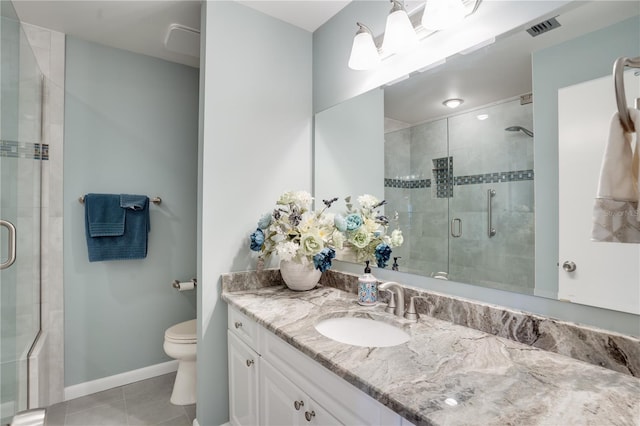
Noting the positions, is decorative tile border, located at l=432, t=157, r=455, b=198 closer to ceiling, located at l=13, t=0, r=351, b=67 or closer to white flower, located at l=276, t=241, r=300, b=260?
white flower, located at l=276, t=241, r=300, b=260

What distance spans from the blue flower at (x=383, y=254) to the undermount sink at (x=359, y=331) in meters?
0.28

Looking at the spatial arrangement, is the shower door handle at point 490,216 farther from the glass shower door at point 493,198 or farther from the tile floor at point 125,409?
the tile floor at point 125,409

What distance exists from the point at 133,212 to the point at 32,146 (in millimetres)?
676

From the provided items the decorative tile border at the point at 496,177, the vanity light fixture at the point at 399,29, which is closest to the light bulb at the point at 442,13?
the vanity light fixture at the point at 399,29

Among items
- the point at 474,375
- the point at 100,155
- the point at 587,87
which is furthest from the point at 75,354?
the point at 587,87

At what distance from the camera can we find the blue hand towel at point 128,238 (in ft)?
7.21

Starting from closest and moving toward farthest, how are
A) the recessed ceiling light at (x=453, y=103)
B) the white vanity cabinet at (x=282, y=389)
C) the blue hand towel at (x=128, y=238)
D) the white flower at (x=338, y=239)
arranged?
1. the white vanity cabinet at (x=282, y=389)
2. the recessed ceiling light at (x=453, y=103)
3. the white flower at (x=338, y=239)
4. the blue hand towel at (x=128, y=238)

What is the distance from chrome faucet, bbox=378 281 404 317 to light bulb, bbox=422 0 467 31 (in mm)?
1039

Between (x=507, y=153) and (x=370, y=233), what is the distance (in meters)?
0.66

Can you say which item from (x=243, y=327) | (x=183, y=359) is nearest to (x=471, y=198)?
(x=243, y=327)

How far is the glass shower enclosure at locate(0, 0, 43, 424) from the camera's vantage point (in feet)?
4.44

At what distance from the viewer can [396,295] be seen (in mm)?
1340

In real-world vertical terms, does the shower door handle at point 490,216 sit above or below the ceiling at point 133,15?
below

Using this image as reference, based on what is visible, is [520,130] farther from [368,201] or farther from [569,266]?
[368,201]
